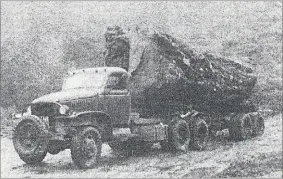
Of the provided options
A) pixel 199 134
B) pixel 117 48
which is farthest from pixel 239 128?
pixel 117 48

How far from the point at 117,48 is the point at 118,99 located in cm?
233

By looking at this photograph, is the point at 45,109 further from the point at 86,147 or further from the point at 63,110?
the point at 86,147

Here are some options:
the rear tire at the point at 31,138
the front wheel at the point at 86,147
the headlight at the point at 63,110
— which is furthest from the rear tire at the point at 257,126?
the rear tire at the point at 31,138

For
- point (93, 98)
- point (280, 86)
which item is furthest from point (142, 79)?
point (280, 86)

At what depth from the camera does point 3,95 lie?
16.9 metres

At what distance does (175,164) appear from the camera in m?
9.10

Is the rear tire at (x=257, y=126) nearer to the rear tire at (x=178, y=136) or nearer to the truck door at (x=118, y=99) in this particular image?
the rear tire at (x=178, y=136)

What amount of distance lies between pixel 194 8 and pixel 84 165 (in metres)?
14.5

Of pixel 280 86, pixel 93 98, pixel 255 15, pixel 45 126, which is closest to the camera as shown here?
pixel 45 126

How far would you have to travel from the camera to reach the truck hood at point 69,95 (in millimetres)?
9047

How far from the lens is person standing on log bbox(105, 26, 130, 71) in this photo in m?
11.7

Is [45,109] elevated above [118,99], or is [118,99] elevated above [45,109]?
[118,99]

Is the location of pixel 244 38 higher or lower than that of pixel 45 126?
higher

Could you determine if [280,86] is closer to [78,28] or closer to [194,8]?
[194,8]
